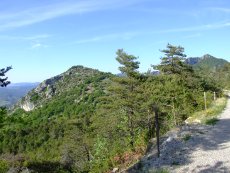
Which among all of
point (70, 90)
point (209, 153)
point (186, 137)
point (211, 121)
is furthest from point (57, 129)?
point (209, 153)

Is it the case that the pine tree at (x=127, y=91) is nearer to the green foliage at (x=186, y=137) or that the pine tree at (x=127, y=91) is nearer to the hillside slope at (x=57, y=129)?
the hillside slope at (x=57, y=129)

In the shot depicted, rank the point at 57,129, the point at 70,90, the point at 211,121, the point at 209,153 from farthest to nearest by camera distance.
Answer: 1. the point at 70,90
2. the point at 57,129
3. the point at 211,121
4. the point at 209,153

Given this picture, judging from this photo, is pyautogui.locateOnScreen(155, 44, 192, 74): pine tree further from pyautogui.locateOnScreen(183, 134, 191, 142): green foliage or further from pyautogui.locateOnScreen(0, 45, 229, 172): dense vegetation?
pyautogui.locateOnScreen(183, 134, 191, 142): green foliage

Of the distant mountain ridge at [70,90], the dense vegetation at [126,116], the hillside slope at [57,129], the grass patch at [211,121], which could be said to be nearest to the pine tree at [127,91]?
the dense vegetation at [126,116]

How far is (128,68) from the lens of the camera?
3444cm

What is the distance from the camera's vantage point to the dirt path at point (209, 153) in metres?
12.2

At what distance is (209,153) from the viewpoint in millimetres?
13773

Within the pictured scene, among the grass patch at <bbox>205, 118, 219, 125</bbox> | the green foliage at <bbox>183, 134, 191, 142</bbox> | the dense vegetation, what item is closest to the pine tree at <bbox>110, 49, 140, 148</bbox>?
Answer: the dense vegetation

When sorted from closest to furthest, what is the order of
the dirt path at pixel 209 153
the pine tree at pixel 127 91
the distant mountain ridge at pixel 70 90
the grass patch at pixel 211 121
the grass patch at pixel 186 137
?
the dirt path at pixel 209 153
the grass patch at pixel 186 137
the grass patch at pixel 211 121
the pine tree at pixel 127 91
the distant mountain ridge at pixel 70 90

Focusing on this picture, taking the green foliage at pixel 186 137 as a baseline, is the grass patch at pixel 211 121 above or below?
above

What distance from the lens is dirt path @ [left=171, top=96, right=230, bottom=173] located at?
40.0 feet

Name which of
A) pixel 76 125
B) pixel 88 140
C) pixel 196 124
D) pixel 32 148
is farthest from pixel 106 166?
pixel 32 148

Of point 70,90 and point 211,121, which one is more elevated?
point 70,90

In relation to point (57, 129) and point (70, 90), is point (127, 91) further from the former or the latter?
point (70, 90)
